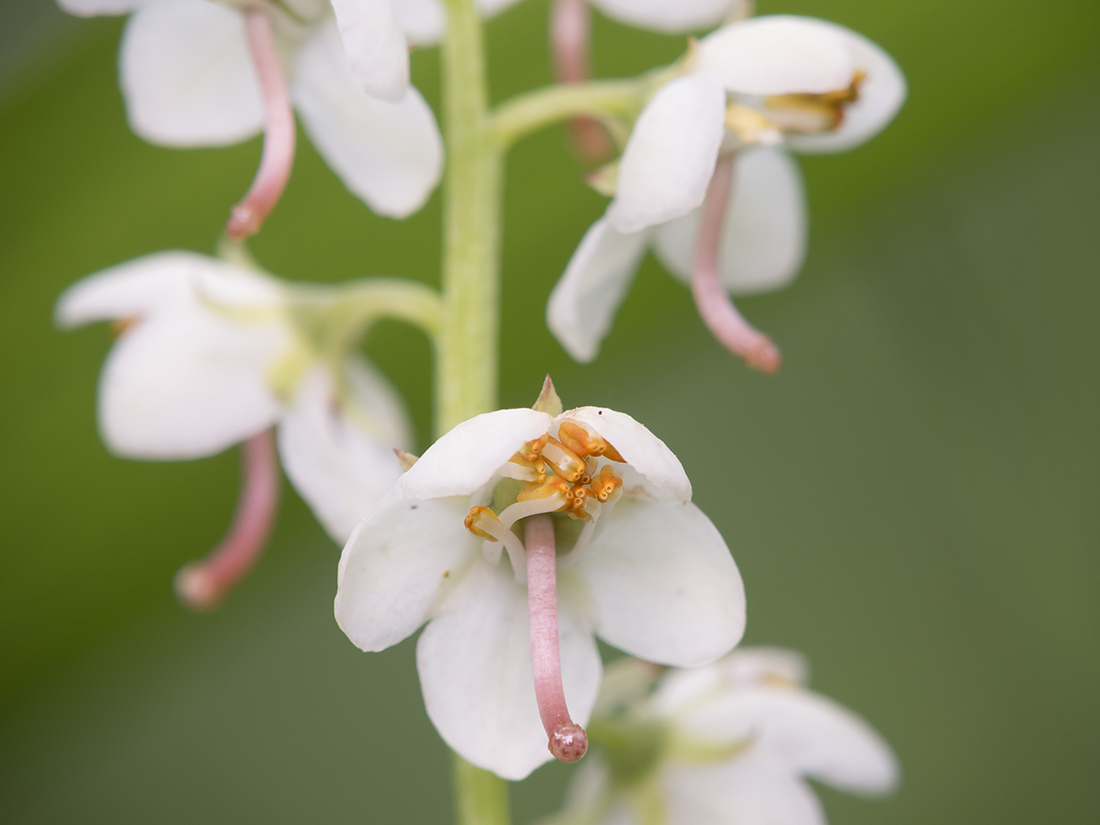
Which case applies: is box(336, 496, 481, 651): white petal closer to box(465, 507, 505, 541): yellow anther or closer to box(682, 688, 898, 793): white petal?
box(465, 507, 505, 541): yellow anther

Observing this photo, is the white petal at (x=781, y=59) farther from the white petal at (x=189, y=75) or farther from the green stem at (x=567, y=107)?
the white petal at (x=189, y=75)

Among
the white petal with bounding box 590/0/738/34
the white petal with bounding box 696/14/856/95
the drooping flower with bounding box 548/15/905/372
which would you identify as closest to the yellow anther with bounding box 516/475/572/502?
the drooping flower with bounding box 548/15/905/372

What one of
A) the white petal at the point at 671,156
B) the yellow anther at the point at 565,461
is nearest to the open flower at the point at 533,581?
the yellow anther at the point at 565,461

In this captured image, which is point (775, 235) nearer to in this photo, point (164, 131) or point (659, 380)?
point (164, 131)

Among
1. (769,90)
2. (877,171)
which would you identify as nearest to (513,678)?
(769,90)

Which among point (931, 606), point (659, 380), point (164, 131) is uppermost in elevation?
point (164, 131)

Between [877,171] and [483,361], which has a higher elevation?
[483,361]

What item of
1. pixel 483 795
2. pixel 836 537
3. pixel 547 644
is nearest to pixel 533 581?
pixel 547 644
